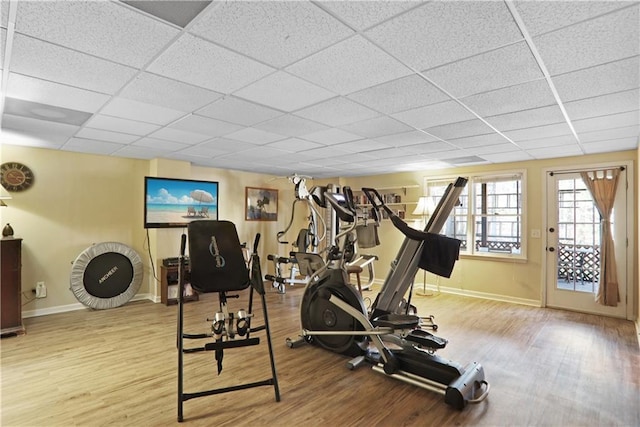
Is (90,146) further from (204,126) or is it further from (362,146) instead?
(362,146)

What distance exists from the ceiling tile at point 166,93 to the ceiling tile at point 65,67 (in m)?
0.09

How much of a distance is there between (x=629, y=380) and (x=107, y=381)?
436 centimetres

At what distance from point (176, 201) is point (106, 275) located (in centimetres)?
152

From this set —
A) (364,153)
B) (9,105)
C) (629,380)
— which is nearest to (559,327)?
(629,380)

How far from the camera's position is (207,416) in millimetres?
2260

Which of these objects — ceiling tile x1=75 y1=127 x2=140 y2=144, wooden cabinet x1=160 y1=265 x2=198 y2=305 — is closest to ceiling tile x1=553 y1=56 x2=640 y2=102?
ceiling tile x1=75 y1=127 x2=140 y2=144

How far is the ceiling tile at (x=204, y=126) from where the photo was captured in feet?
10.7

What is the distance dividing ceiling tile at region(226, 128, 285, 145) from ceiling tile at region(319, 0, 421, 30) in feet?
7.25

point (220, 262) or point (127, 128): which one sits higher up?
point (127, 128)

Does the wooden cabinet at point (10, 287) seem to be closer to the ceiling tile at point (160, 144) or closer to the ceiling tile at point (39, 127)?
the ceiling tile at point (39, 127)

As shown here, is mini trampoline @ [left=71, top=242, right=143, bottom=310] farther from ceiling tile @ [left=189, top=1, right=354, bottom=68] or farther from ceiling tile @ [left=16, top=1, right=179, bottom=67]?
ceiling tile @ [left=189, top=1, right=354, bottom=68]

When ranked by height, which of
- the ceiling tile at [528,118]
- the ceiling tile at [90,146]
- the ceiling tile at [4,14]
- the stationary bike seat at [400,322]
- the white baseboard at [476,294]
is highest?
the ceiling tile at [4,14]

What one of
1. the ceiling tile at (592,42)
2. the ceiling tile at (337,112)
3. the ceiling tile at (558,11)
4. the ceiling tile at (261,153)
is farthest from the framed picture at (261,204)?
the ceiling tile at (558,11)

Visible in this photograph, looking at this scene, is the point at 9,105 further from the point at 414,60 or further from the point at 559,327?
the point at 559,327
